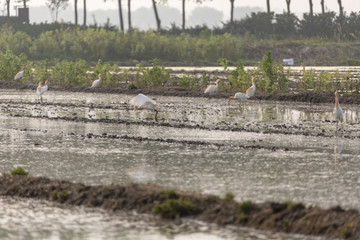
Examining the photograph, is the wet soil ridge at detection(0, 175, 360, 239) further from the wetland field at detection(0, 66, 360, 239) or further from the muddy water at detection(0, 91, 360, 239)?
the muddy water at detection(0, 91, 360, 239)

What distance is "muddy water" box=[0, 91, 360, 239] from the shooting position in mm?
10641

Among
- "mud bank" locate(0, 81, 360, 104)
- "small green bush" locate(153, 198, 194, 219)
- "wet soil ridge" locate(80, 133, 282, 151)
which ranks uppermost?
"mud bank" locate(0, 81, 360, 104)

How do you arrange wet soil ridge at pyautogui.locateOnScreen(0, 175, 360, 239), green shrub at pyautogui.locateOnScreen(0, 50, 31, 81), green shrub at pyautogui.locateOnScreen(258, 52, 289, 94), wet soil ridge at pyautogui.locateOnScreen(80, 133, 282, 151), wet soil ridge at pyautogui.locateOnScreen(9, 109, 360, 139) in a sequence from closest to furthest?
1. wet soil ridge at pyautogui.locateOnScreen(0, 175, 360, 239)
2. wet soil ridge at pyautogui.locateOnScreen(80, 133, 282, 151)
3. wet soil ridge at pyautogui.locateOnScreen(9, 109, 360, 139)
4. green shrub at pyautogui.locateOnScreen(258, 52, 289, 94)
5. green shrub at pyautogui.locateOnScreen(0, 50, 31, 81)

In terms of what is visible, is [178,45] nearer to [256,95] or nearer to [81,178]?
[256,95]

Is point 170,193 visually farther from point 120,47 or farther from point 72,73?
point 120,47

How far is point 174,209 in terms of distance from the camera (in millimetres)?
8797

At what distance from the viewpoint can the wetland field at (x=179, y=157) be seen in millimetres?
8609

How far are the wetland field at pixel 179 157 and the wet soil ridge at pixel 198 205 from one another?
0.39ft

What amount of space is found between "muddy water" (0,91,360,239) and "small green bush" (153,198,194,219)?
0.50 meters

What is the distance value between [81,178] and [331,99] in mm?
16041

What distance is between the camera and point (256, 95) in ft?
90.4

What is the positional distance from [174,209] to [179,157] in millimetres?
4587

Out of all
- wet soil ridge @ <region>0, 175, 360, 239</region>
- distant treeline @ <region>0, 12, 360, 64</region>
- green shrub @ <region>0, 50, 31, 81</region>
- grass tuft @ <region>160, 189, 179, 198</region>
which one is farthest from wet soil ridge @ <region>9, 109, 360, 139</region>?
distant treeline @ <region>0, 12, 360, 64</region>

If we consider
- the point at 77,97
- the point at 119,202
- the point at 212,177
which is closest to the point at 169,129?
the point at 212,177
